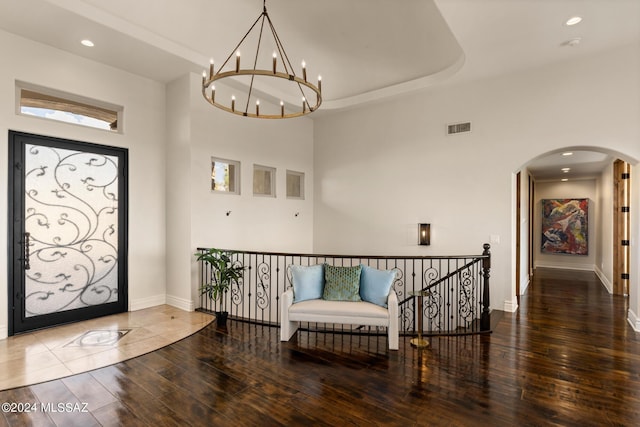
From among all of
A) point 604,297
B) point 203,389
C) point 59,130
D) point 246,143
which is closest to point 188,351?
point 203,389

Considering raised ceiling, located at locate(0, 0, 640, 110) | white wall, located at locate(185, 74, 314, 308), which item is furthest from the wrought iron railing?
raised ceiling, located at locate(0, 0, 640, 110)

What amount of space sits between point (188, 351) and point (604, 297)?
24.8 feet

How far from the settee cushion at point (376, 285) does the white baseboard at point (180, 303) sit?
2.91 meters

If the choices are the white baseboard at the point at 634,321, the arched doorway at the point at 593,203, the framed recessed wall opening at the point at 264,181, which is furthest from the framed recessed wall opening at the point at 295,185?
the white baseboard at the point at 634,321

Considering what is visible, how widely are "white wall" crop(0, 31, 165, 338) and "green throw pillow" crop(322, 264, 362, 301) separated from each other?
3.26 metres

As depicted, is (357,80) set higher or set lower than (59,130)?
higher

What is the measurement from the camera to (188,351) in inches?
153

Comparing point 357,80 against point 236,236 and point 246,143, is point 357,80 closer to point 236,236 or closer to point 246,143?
point 246,143

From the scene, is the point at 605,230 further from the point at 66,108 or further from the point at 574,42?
the point at 66,108

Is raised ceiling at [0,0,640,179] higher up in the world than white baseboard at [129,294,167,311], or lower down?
higher up

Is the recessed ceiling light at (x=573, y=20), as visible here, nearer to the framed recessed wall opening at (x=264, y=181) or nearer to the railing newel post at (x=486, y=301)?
the railing newel post at (x=486, y=301)

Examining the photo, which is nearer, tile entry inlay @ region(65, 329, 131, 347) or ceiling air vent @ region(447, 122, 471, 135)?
tile entry inlay @ region(65, 329, 131, 347)

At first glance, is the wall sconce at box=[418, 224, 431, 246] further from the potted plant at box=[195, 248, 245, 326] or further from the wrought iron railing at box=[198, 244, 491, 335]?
the potted plant at box=[195, 248, 245, 326]

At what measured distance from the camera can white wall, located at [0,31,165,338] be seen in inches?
169
